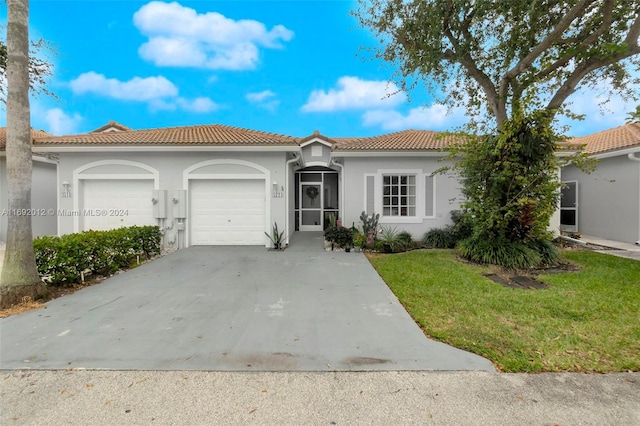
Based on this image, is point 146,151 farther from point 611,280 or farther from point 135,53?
point 611,280

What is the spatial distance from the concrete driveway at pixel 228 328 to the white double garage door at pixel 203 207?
342 cm

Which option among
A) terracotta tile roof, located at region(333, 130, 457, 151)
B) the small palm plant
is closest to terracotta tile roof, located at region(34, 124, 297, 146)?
terracotta tile roof, located at region(333, 130, 457, 151)

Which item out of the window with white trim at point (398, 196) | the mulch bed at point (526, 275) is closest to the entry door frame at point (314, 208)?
the window with white trim at point (398, 196)

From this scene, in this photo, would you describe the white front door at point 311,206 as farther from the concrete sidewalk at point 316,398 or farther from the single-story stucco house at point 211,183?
the concrete sidewalk at point 316,398

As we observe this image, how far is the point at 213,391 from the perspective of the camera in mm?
2543

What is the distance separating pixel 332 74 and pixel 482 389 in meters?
15.8

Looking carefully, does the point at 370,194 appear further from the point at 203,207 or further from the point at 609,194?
the point at 609,194

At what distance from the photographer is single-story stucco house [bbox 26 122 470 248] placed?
932 cm

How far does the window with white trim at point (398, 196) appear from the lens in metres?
10.6

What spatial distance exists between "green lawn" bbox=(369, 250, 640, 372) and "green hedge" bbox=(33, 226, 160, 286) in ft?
20.9

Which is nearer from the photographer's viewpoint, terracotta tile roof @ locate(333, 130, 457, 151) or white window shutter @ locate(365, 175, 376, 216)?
terracotta tile roof @ locate(333, 130, 457, 151)

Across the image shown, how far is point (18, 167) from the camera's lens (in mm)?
4633

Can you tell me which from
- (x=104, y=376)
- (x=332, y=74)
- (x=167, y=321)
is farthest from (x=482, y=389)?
(x=332, y=74)

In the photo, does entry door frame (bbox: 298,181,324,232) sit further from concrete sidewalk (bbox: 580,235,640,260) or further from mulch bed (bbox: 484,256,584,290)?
concrete sidewalk (bbox: 580,235,640,260)
